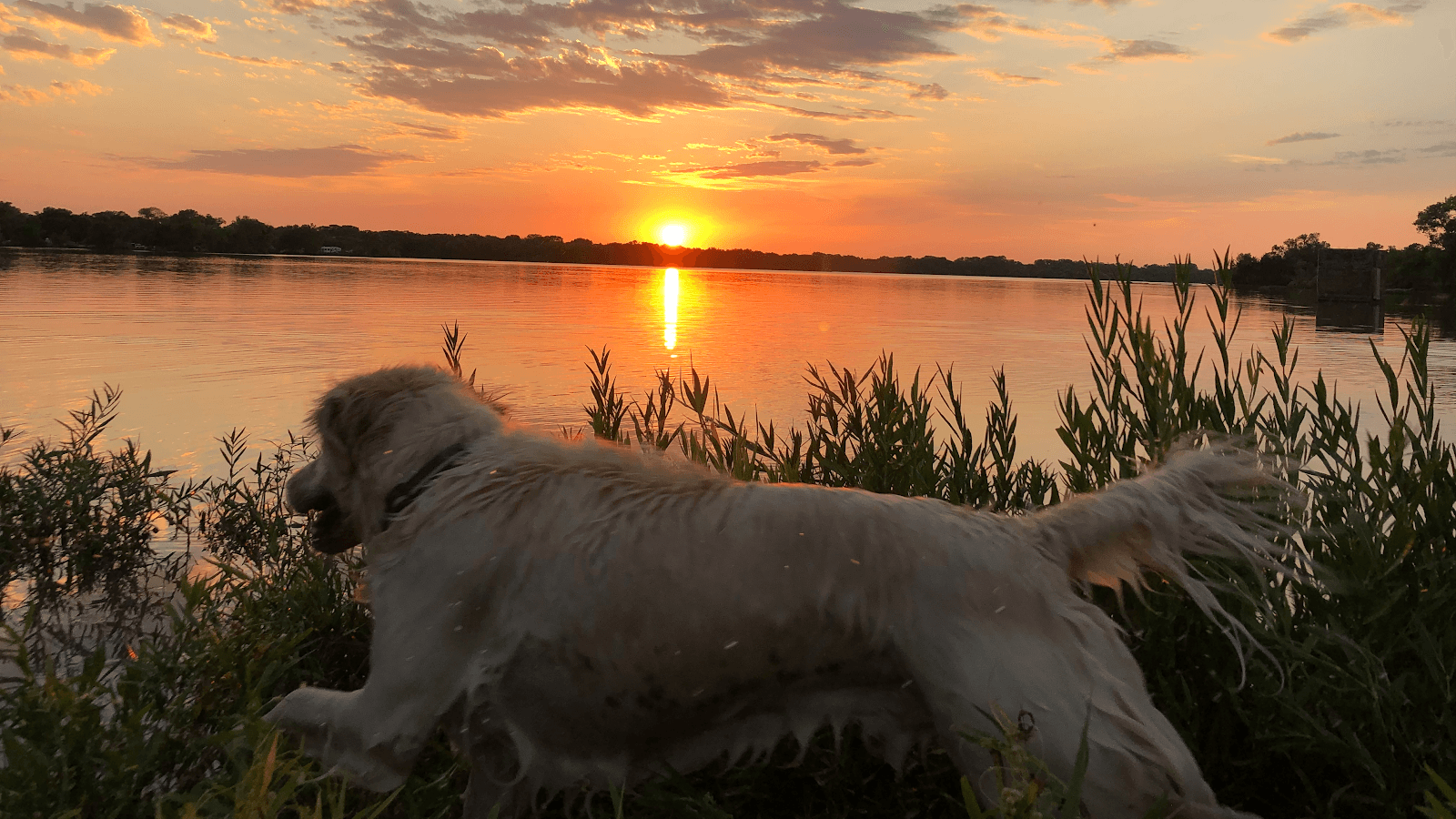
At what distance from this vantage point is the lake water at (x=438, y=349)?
13.1 metres

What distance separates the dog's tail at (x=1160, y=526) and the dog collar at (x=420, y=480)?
6.33ft

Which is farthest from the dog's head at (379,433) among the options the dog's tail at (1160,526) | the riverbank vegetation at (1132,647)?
the dog's tail at (1160,526)

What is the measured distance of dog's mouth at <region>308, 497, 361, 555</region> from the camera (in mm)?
3324

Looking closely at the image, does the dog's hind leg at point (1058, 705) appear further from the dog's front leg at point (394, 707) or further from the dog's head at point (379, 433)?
the dog's head at point (379, 433)

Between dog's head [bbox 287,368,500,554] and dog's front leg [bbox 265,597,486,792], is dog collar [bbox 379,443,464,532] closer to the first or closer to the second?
dog's head [bbox 287,368,500,554]

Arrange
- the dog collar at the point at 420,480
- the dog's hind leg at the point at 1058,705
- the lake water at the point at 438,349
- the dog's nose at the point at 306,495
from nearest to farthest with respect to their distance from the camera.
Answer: the dog's hind leg at the point at 1058,705 → the dog collar at the point at 420,480 → the dog's nose at the point at 306,495 → the lake water at the point at 438,349

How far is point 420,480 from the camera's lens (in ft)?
9.60

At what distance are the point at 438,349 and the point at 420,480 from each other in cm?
1124

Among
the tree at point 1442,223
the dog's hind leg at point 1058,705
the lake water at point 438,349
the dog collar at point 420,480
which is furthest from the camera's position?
the tree at point 1442,223

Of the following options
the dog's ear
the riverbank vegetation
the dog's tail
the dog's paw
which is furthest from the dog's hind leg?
the dog's ear

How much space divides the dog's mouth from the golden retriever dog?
52cm

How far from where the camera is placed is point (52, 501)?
638cm

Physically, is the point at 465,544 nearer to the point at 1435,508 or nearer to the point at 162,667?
Result: the point at 162,667

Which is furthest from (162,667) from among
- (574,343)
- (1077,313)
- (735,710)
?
(1077,313)
